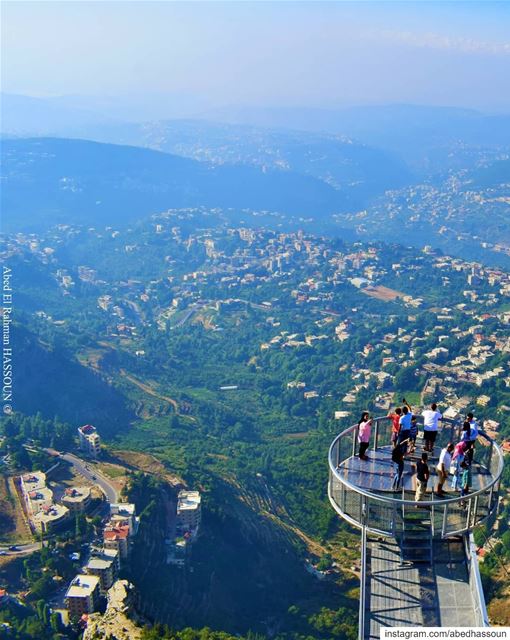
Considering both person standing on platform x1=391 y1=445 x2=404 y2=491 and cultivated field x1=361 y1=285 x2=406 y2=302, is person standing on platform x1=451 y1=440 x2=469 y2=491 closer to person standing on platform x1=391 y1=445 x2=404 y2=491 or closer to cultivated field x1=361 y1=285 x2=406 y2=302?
person standing on platform x1=391 y1=445 x2=404 y2=491

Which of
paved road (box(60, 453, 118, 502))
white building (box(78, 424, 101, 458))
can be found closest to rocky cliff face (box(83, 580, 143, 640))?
paved road (box(60, 453, 118, 502))

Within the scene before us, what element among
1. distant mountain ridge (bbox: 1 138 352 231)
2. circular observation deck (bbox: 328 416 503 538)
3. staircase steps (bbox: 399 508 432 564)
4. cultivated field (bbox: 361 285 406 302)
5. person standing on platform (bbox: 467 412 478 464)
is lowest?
cultivated field (bbox: 361 285 406 302)

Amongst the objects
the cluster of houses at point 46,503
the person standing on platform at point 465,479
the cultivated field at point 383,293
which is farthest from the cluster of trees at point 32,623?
the cultivated field at point 383,293

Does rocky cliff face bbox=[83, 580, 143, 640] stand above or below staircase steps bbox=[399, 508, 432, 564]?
below

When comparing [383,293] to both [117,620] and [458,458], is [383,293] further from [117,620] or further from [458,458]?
[458,458]

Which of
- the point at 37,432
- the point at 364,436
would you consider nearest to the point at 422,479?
the point at 364,436
